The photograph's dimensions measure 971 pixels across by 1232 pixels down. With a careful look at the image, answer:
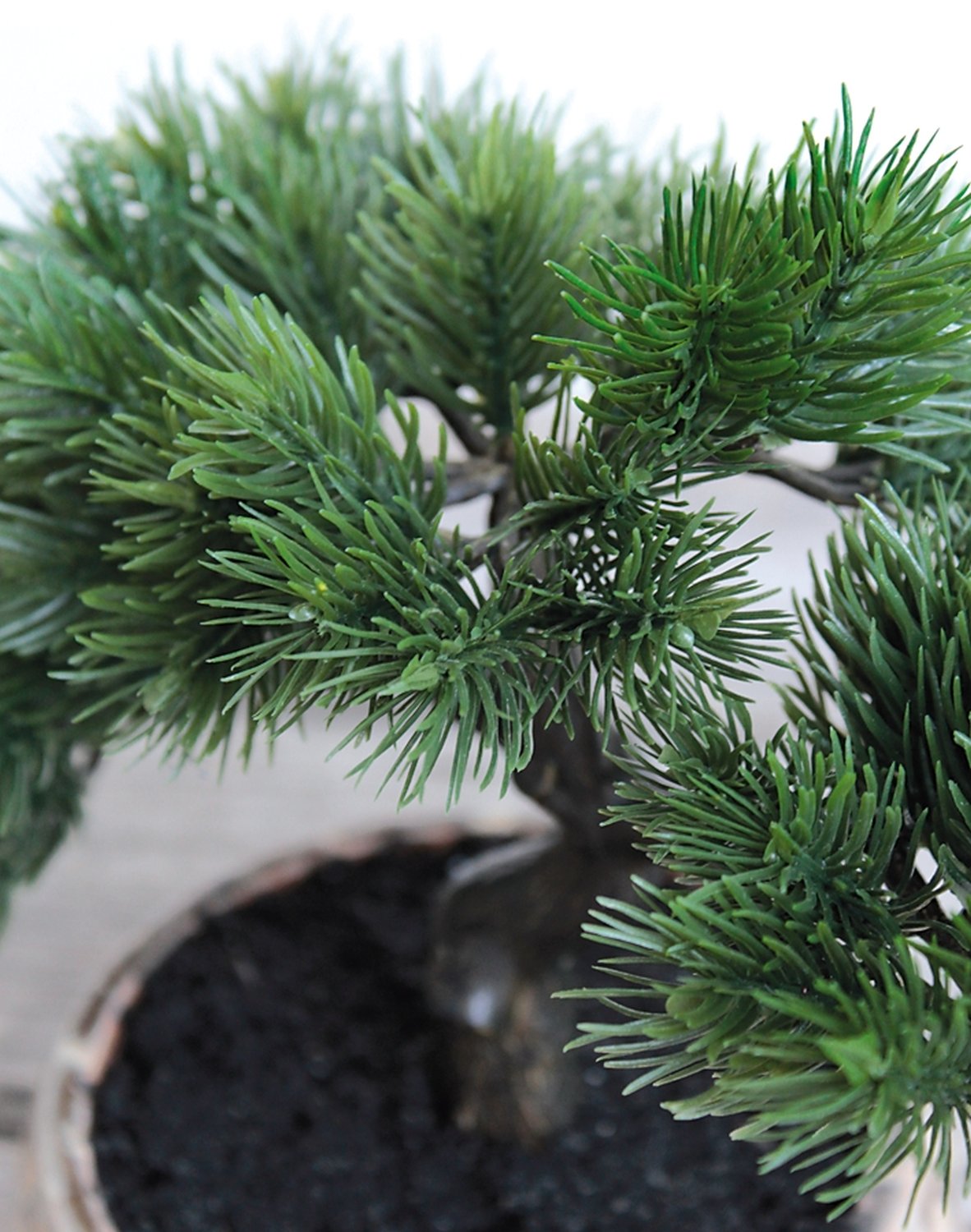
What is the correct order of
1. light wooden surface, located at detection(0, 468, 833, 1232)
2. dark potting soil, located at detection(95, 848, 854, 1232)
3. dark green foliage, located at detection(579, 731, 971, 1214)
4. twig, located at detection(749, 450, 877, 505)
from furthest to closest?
1. light wooden surface, located at detection(0, 468, 833, 1232)
2. dark potting soil, located at detection(95, 848, 854, 1232)
3. twig, located at detection(749, 450, 877, 505)
4. dark green foliage, located at detection(579, 731, 971, 1214)

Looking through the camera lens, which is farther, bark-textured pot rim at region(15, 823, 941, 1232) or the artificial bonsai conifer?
bark-textured pot rim at region(15, 823, 941, 1232)

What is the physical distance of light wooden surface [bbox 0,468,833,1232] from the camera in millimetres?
636

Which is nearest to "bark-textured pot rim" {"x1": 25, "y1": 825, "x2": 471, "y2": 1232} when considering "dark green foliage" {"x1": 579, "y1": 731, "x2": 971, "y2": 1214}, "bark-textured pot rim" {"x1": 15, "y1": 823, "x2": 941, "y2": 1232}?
"bark-textured pot rim" {"x1": 15, "y1": 823, "x2": 941, "y2": 1232}

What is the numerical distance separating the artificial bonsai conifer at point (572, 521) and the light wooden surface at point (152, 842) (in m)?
0.26

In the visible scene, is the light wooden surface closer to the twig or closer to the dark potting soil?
the dark potting soil

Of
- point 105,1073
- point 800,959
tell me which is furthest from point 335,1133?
point 800,959

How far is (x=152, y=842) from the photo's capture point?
769 mm

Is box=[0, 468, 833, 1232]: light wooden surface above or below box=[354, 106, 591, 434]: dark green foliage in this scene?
below

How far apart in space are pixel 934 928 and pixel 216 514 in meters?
0.20

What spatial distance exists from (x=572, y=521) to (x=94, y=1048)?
329mm

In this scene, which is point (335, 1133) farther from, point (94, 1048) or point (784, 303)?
point (784, 303)

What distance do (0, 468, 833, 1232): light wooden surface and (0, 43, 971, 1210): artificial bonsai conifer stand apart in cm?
26

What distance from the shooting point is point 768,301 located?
0.79ft

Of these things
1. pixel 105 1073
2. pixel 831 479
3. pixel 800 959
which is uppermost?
pixel 831 479
